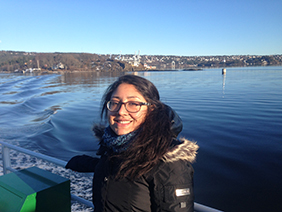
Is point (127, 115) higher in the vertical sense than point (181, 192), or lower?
higher

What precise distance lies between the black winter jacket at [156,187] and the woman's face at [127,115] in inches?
8.9

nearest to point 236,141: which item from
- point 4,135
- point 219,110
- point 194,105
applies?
point 219,110

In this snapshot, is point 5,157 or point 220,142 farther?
point 220,142

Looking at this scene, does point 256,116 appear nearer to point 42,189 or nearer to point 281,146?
point 281,146

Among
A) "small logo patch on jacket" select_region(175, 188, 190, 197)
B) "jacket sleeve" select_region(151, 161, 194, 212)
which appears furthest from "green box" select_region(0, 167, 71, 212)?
"small logo patch on jacket" select_region(175, 188, 190, 197)

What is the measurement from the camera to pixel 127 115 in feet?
4.58

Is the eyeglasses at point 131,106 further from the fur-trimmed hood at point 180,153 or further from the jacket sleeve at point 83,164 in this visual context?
the jacket sleeve at point 83,164

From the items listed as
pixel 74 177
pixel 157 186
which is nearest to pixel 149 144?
pixel 157 186

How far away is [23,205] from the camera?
1.48m

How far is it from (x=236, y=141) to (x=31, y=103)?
1630 centimetres

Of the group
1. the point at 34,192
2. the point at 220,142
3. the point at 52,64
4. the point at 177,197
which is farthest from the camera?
the point at 52,64

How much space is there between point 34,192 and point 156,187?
939 millimetres

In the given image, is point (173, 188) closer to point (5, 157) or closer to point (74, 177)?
point (5, 157)

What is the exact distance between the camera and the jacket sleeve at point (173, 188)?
1102 mm
